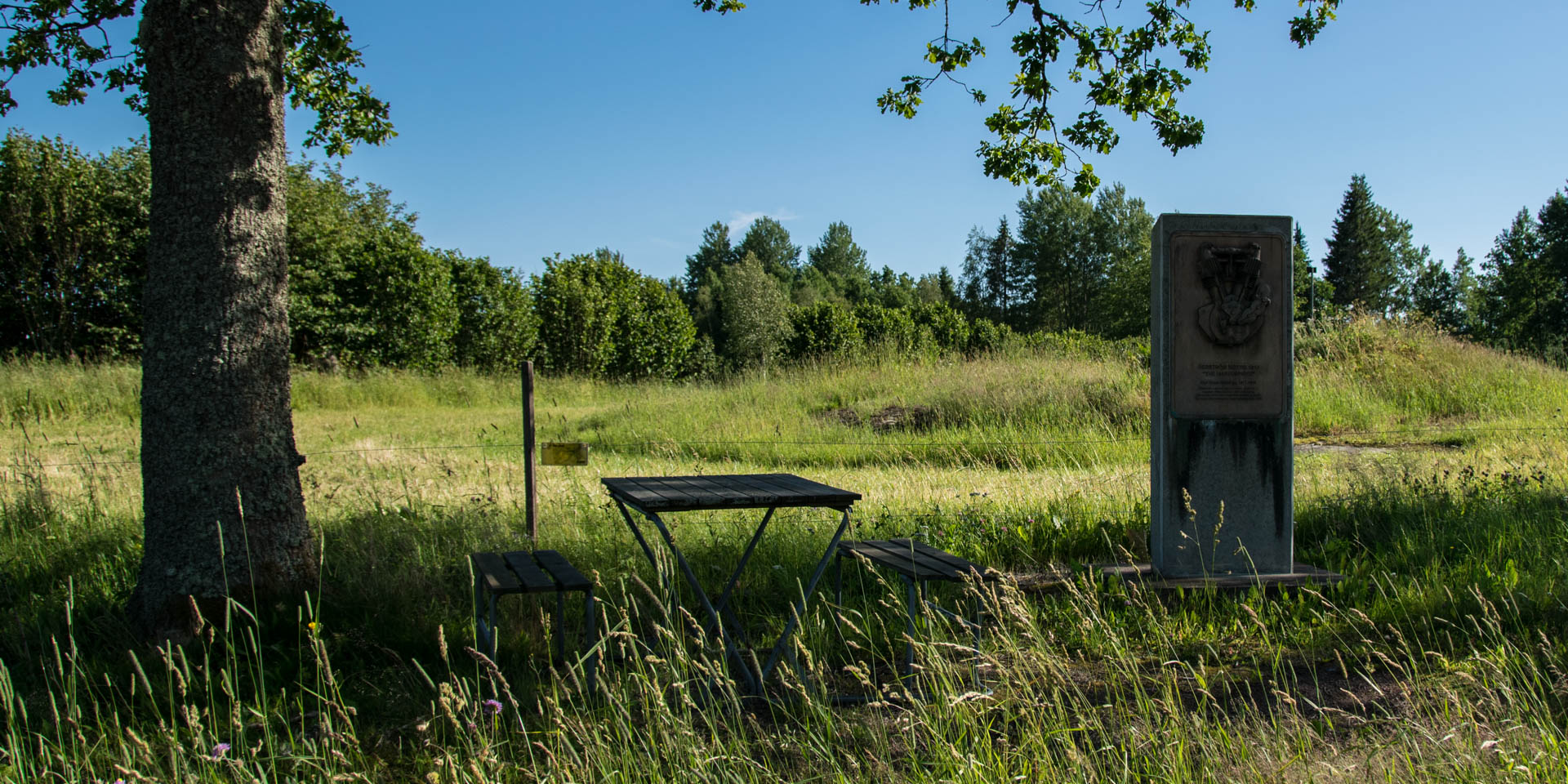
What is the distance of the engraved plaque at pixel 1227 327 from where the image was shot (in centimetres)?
516

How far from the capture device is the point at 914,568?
3746 millimetres

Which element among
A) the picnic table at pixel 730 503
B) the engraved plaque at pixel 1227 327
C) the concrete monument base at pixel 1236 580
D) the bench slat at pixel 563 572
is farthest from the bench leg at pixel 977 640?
the engraved plaque at pixel 1227 327

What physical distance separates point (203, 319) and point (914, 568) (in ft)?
10.1

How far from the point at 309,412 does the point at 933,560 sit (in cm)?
1449

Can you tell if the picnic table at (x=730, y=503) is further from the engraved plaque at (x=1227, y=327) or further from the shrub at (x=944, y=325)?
the shrub at (x=944, y=325)

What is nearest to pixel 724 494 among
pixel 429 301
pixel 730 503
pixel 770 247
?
pixel 730 503

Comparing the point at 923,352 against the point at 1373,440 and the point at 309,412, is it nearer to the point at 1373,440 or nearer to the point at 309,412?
the point at 1373,440

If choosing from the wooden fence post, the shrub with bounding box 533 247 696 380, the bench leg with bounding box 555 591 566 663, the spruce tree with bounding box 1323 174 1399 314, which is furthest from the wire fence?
the spruce tree with bounding box 1323 174 1399 314

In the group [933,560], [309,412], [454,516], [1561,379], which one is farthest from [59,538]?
[1561,379]

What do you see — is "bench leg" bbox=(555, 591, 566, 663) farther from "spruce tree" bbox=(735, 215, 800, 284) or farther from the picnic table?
"spruce tree" bbox=(735, 215, 800, 284)

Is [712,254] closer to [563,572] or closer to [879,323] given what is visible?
[879,323]

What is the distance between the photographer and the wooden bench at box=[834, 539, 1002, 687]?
11.7 feet

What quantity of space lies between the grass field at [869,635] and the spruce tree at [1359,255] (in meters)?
59.1

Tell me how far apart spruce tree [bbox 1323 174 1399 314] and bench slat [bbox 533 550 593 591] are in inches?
2742
